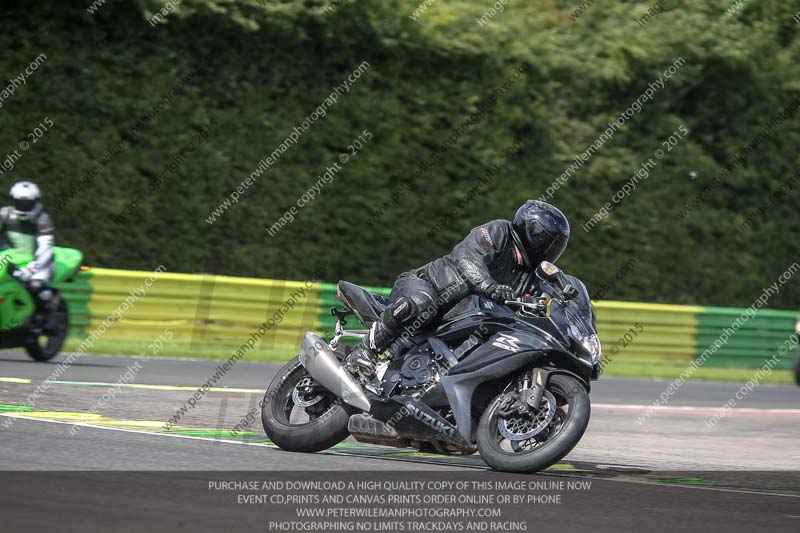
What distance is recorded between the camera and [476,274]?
26.9 feet

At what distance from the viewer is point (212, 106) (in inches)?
733

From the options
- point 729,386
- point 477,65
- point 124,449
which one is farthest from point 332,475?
point 477,65

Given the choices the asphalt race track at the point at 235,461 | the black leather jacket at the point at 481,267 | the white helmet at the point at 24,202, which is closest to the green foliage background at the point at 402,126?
the white helmet at the point at 24,202

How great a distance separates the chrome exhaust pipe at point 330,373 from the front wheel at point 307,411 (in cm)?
14

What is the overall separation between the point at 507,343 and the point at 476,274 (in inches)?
18.9

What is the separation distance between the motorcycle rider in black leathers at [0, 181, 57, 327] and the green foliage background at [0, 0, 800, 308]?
7.60 feet

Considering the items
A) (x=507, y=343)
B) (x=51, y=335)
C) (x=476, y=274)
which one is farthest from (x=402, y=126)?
(x=507, y=343)

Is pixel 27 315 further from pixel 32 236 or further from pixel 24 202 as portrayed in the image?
pixel 24 202

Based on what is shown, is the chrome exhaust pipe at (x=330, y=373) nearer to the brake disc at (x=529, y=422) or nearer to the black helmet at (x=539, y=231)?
the brake disc at (x=529, y=422)

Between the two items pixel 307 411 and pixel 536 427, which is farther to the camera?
pixel 307 411

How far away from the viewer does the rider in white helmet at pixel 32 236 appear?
14570 millimetres

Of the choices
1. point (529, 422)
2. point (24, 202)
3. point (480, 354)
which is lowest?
point (24, 202)

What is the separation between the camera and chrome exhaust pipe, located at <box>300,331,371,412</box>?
8336mm

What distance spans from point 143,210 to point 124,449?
34.0 feet
